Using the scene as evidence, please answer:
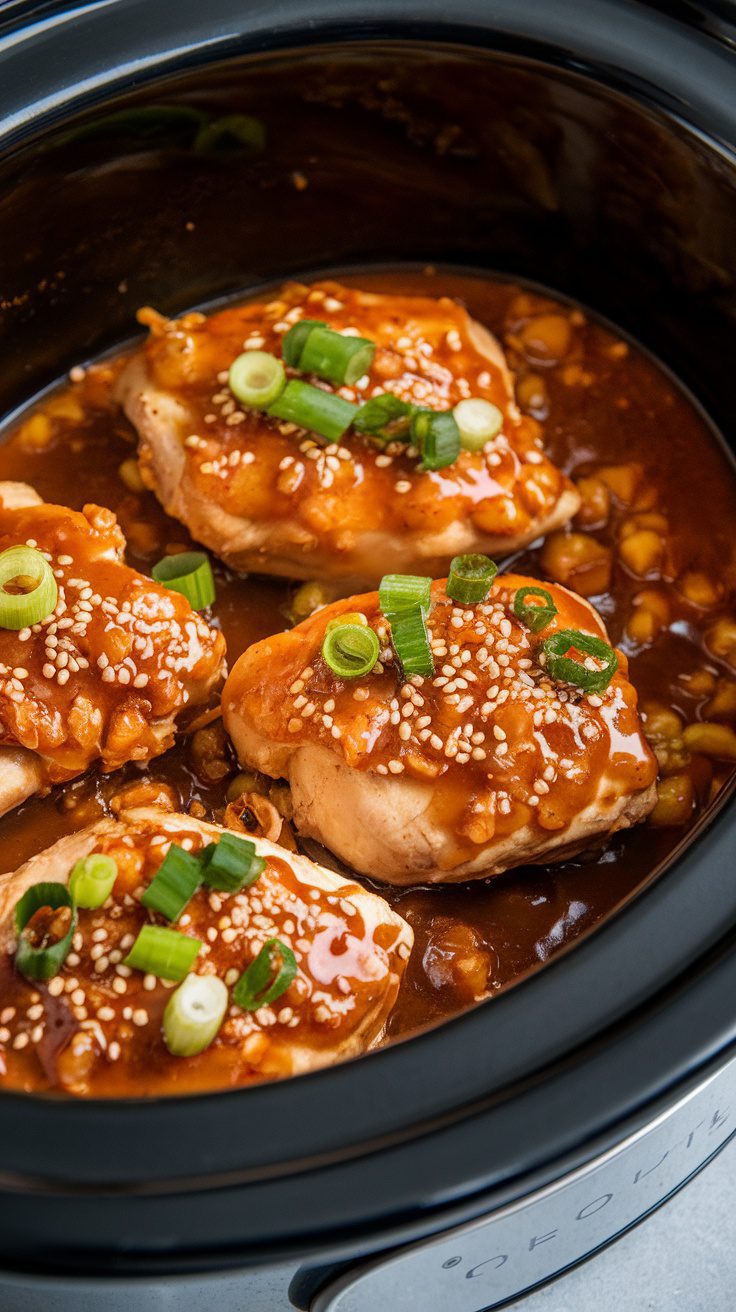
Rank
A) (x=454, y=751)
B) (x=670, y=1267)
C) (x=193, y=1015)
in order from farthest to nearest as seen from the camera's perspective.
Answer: (x=670, y=1267)
(x=454, y=751)
(x=193, y=1015)

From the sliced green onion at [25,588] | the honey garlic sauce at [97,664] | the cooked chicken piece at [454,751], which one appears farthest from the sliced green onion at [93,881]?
the sliced green onion at [25,588]

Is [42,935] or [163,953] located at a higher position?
[163,953]

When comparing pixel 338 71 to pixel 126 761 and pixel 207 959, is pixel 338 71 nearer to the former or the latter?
pixel 126 761

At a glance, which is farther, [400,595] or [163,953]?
[400,595]

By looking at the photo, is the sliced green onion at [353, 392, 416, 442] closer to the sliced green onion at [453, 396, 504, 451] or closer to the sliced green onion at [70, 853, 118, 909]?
the sliced green onion at [453, 396, 504, 451]

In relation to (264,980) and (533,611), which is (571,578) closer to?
(533,611)

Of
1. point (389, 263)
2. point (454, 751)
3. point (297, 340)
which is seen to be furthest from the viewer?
point (389, 263)

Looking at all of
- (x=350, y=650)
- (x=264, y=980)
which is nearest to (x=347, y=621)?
(x=350, y=650)
